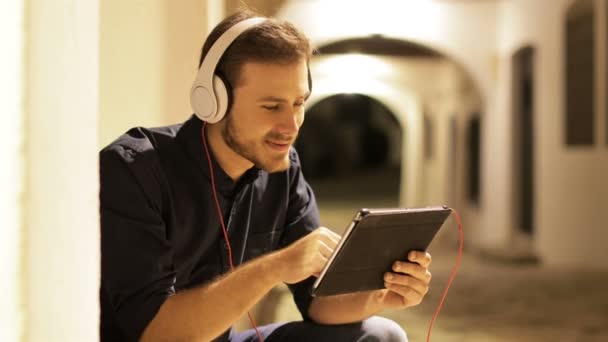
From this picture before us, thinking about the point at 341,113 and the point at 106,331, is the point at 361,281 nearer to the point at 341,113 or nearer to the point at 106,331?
the point at 106,331

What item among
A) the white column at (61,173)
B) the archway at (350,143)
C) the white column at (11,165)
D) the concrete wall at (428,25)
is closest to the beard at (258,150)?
the white column at (61,173)

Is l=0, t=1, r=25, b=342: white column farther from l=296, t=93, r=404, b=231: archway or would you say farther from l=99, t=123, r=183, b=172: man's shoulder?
l=296, t=93, r=404, b=231: archway

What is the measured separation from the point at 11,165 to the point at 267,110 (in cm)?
98

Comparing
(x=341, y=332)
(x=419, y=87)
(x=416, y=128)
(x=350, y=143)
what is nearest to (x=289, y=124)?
(x=341, y=332)

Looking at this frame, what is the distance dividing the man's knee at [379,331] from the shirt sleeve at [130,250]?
0.63m

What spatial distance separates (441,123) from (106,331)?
1565 cm

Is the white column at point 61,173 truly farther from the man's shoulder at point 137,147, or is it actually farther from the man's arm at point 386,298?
the man's arm at point 386,298

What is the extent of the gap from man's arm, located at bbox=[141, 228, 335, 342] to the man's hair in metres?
0.52

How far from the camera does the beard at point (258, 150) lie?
2189mm

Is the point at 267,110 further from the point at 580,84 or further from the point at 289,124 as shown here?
the point at 580,84

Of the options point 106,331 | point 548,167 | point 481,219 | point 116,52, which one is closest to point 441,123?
point 481,219

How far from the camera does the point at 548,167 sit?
995 centimetres

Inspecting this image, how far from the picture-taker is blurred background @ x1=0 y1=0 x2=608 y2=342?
1.34 metres

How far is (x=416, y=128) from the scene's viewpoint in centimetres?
1938
